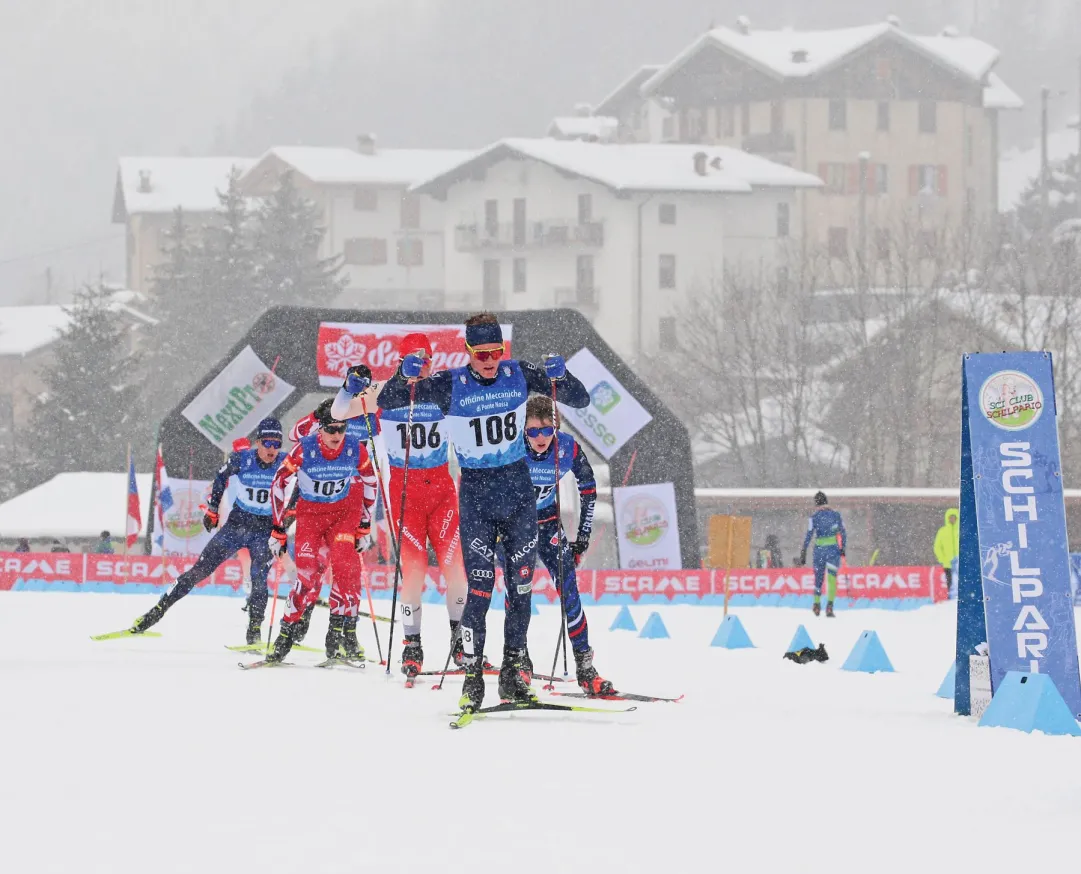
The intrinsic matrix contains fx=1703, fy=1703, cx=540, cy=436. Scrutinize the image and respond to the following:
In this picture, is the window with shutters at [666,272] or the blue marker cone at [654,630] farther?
the window with shutters at [666,272]

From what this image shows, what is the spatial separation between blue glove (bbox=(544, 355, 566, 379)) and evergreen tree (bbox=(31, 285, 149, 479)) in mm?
46416

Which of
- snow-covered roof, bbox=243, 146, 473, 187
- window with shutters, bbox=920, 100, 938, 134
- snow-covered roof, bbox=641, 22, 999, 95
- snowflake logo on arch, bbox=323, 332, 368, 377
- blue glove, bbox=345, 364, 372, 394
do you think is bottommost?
blue glove, bbox=345, 364, 372, 394

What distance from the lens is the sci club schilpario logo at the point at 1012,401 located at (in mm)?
8391


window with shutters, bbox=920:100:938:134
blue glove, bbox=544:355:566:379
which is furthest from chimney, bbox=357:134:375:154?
blue glove, bbox=544:355:566:379

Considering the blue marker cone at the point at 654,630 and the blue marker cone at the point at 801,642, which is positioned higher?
the blue marker cone at the point at 801,642

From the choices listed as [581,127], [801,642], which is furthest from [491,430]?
[581,127]

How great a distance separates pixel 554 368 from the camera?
8383 mm

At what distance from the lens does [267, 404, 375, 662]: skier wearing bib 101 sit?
11.2 m

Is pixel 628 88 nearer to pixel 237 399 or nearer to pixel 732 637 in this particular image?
pixel 237 399

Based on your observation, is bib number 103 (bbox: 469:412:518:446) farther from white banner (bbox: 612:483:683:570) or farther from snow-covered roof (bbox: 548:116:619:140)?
snow-covered roof (bbox: 548:116:619:140)

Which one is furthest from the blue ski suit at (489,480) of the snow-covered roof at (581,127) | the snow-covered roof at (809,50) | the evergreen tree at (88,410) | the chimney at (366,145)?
the chimney at (366,145)

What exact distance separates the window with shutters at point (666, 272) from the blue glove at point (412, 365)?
225 feet

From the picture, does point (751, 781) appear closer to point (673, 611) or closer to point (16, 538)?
point (673, 611)

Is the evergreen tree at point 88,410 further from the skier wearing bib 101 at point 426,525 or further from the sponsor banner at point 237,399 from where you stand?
the skier wearing bib 101 at point 426,525
